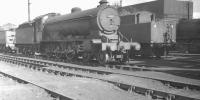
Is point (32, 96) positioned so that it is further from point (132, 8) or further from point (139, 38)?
point (132, 8)

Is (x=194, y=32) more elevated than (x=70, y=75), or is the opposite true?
(x=194, y=32)

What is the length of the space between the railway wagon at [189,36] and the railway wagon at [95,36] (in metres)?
10.1

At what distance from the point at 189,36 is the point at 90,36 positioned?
42.7 ft

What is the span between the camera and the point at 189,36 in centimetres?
2483

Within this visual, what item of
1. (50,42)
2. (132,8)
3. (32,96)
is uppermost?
(132,8)

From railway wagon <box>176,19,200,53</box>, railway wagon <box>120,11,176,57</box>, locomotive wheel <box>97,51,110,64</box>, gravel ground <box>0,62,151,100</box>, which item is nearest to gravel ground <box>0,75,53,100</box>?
gravel ground <box>0,62,151,100</box>

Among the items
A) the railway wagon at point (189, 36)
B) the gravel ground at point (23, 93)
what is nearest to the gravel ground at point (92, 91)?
the gravel ground at point (23, 93)

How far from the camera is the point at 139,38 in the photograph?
19.2 m

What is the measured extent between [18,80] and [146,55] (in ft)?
37.0

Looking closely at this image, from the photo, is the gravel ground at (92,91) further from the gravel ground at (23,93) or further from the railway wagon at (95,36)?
the railway wagon at (95,36)

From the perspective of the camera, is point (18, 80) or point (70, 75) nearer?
point (18, 80)

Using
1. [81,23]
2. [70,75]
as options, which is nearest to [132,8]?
[81,23]

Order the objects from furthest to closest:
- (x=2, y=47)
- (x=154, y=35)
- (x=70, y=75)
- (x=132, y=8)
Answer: (x=132, y=8) < (x=2, y=47) < (x=154, y=35) < (x=70, y=75)

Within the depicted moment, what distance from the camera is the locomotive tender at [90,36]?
1455 cm
